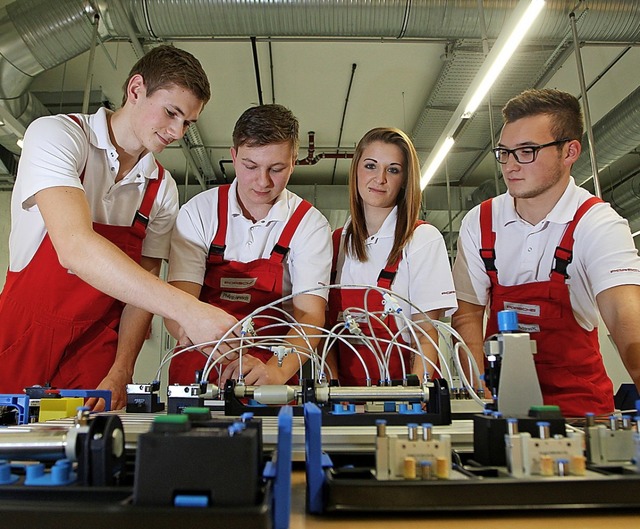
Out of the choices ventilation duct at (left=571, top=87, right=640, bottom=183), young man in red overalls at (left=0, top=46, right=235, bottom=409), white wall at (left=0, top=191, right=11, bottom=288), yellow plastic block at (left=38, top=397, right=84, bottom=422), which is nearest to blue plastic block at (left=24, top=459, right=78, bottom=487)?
yellow plastic block at (left=38, top=397, right=84, bottom=422)

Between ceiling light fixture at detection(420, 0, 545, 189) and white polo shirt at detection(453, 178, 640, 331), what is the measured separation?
2.68 ft

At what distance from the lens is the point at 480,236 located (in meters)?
1.65

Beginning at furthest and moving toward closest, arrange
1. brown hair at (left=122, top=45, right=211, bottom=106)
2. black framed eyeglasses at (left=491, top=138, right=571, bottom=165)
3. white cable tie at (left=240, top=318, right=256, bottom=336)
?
1. black framed eyeglasses at (left=491, top=138, right=571, bottom=165)
2. brown hair at (left=122, top=45, right=211, bottom=106)
3. white cable tie at (left=240, top=318, right=256, bottom=336)

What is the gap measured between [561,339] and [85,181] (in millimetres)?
1555

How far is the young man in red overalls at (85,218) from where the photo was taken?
4.29ft

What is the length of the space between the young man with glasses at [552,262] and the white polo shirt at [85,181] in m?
1.10

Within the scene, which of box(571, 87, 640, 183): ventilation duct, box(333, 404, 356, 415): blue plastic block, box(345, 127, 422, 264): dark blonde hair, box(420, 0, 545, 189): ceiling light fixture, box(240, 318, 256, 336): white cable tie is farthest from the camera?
box(571, 87, 640, 183): ventilation duct

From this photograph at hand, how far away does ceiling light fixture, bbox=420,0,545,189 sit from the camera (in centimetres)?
196

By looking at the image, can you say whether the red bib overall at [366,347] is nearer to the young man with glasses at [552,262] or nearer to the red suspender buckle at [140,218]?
the young man with glasses at [552,262]

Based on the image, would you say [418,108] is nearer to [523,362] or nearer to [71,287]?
[71,287]

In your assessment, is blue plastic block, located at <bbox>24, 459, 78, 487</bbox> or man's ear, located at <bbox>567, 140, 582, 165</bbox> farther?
man's ear, located at <bbox>567, 140, 582, 165</bbox>

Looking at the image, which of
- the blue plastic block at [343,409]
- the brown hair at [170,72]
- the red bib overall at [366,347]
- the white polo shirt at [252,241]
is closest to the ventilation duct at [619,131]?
the red bib overall at [366,347]

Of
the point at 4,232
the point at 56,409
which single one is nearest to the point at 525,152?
the point at 56,409

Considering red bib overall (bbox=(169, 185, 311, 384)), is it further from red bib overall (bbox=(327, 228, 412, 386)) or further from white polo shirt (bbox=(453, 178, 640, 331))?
white polo shirt (bbox=(453, 178, 640, 331))
